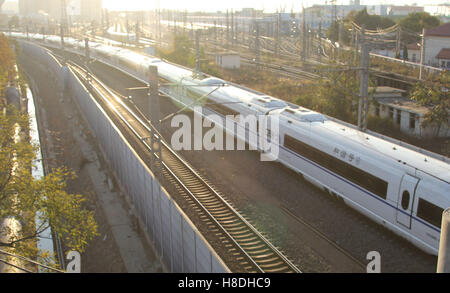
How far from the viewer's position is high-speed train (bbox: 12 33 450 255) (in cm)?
1007

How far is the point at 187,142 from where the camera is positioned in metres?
20.9

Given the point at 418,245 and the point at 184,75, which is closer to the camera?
the point at 418,245

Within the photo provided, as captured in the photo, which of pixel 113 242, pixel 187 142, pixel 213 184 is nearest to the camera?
pixel 113 242

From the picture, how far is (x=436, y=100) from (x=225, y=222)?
11492 mm

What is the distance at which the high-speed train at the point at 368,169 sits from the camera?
10.1 metres

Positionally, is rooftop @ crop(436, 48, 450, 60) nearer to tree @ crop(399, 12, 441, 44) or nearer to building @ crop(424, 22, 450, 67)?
building @ crop(424, 22, 450, 67)

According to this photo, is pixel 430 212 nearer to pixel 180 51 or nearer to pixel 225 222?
pixel 225 222

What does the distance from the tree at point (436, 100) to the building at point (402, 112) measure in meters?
0.40

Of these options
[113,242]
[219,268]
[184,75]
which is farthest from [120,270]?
[184,75]

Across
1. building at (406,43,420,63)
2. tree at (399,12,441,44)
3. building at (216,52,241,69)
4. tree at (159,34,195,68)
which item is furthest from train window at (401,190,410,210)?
tree at (399,12,441,44)

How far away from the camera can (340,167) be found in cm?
1279

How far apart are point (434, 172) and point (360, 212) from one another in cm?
261
